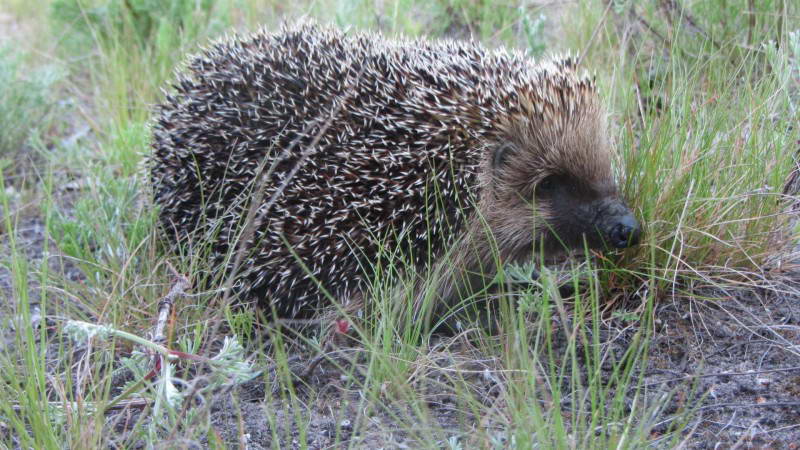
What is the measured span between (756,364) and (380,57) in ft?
7.76

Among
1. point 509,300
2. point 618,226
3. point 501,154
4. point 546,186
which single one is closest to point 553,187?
point 546,186

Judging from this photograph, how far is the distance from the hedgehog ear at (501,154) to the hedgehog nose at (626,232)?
68cm

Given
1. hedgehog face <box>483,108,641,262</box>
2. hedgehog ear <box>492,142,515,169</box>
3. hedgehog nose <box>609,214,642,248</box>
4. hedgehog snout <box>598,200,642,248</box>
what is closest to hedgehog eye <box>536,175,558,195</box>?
hedgehog face <box>483,108,641,262</box>

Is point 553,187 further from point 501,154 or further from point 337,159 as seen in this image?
point 337,159

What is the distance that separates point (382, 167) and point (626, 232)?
1.23 m

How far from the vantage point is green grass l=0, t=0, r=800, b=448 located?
10.1 ft

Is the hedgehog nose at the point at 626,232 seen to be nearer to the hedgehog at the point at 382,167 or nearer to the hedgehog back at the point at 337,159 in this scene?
the hedgehog at the point at 382,167

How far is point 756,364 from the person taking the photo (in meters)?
3.67

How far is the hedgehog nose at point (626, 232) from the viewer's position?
403 cm

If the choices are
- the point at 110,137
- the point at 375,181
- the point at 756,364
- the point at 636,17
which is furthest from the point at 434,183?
the point at 110,137

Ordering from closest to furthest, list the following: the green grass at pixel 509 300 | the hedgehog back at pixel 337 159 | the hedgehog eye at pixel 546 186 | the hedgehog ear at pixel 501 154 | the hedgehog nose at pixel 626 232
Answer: the green grass at pixel 509 300 → the hedgehog nose at pixel 626 232 → the hedgehog back at pixel 337 159 → the hedgehog ear at pixel 501 154 → the hedgehog eye at pixel 546 186

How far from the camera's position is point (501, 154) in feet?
14.4

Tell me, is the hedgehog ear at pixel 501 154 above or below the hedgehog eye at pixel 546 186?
above

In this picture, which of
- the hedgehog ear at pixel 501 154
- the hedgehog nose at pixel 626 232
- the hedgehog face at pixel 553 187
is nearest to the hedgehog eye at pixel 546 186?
the hedgehog face at pixel 553 187
